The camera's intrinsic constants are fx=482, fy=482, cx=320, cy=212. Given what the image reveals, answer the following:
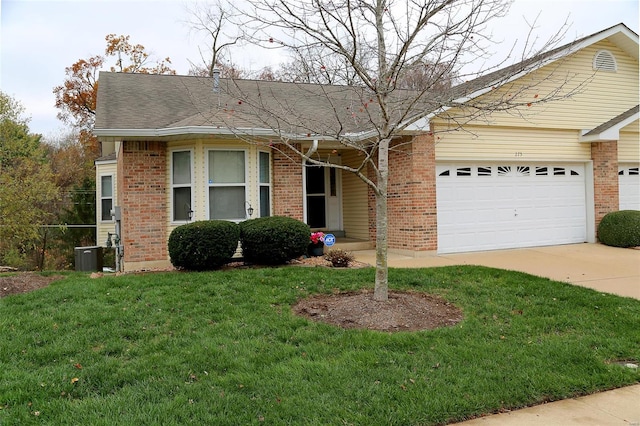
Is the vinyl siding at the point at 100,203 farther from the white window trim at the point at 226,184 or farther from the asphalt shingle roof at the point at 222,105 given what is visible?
the white window trim at the point at 226,184

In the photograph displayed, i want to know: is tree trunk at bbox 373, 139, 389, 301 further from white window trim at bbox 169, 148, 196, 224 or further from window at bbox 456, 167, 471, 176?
window at bbox 456, 167, 471, 176

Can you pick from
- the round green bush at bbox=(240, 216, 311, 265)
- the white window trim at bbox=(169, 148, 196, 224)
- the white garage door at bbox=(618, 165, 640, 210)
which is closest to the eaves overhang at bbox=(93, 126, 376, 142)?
the white window trim at bbox=(169, 148, 196, 224)

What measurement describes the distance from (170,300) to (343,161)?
8.52m

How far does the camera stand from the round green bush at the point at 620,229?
1199 cm

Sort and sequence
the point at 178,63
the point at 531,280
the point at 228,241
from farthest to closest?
the point at 178,63, the point at 228,241, the point at 531,280

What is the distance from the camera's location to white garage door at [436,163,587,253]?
11.6 m

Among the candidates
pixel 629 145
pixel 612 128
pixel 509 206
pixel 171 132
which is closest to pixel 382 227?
pixel 171 132

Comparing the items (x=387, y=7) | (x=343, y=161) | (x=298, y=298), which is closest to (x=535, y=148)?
(x=343, y=161)

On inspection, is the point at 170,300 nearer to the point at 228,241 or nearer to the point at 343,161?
the point at 228,241

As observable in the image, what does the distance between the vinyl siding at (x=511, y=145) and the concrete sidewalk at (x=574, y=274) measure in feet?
7.71

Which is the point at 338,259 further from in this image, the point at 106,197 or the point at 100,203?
the point at 100,203

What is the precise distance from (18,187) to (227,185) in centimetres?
531

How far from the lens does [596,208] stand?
13023 mm

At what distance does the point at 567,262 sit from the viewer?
995cm
